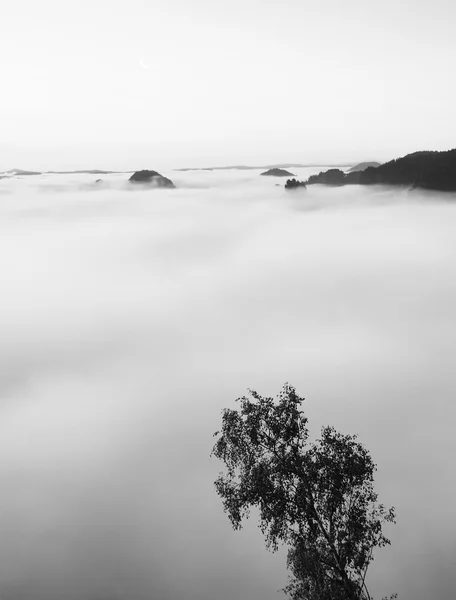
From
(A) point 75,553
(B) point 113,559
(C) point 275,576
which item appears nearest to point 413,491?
(C) point 275,576

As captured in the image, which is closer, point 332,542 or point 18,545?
point 332,542

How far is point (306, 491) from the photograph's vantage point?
24125mm

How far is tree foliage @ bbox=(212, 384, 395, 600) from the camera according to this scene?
24000 millimetres

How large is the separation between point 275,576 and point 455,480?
3677 inches

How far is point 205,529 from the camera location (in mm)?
182000

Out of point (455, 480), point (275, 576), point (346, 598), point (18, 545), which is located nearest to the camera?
point (346, 598)

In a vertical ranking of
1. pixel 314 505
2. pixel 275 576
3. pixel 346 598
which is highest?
pixel 314 505

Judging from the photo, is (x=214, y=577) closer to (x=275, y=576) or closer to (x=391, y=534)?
(x=275, y=576)

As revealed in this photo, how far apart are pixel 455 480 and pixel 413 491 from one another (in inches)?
727

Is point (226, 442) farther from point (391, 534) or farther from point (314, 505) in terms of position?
point (391, 534)

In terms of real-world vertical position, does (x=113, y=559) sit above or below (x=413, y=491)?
below

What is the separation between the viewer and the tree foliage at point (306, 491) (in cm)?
2400

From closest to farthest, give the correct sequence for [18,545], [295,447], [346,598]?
1. [346,598]
2. [295,447]
3. [18,545]

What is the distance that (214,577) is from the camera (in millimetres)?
141625
